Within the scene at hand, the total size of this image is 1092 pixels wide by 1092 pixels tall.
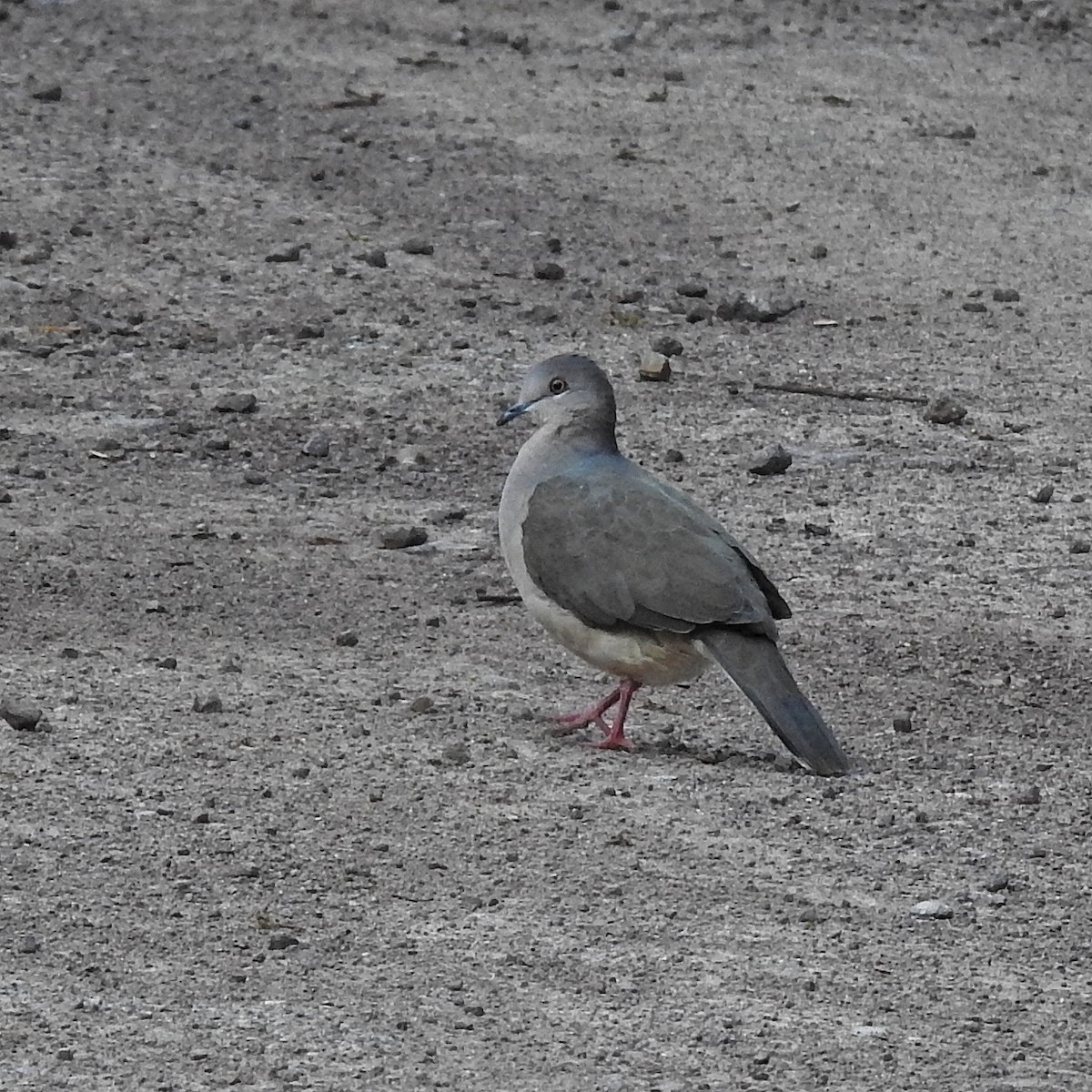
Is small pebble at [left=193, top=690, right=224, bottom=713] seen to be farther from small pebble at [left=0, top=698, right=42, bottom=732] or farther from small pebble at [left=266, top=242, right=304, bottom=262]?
small pebble at [left=266, top=242, right=304, bottom=262]

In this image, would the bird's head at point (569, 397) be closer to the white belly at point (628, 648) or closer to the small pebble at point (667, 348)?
the white belly at point (628, 648)

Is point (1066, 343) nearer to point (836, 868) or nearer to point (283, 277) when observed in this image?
point (283, 277)

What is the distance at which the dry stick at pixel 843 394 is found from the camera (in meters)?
9.36

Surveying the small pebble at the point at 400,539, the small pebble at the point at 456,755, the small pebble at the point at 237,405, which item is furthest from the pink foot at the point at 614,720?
the small pebble at the point at 237,405

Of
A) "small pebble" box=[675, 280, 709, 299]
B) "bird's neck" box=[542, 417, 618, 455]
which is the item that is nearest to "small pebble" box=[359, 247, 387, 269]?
"small pebble" box=[675, 280, 709, 299]

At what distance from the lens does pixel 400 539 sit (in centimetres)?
767

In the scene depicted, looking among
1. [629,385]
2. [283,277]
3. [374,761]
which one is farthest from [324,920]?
[283,277]

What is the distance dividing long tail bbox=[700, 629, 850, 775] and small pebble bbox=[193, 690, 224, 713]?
46.7 inches

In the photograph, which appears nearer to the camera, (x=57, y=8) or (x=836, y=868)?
(x=836, y=868)

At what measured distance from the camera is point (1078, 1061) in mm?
4602

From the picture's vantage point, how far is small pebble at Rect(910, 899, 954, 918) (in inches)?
206

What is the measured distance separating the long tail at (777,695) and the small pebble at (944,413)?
10.8ft

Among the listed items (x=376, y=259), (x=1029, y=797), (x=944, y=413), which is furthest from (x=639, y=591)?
(x=376, y=259)

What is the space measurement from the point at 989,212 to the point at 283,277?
3.56m
